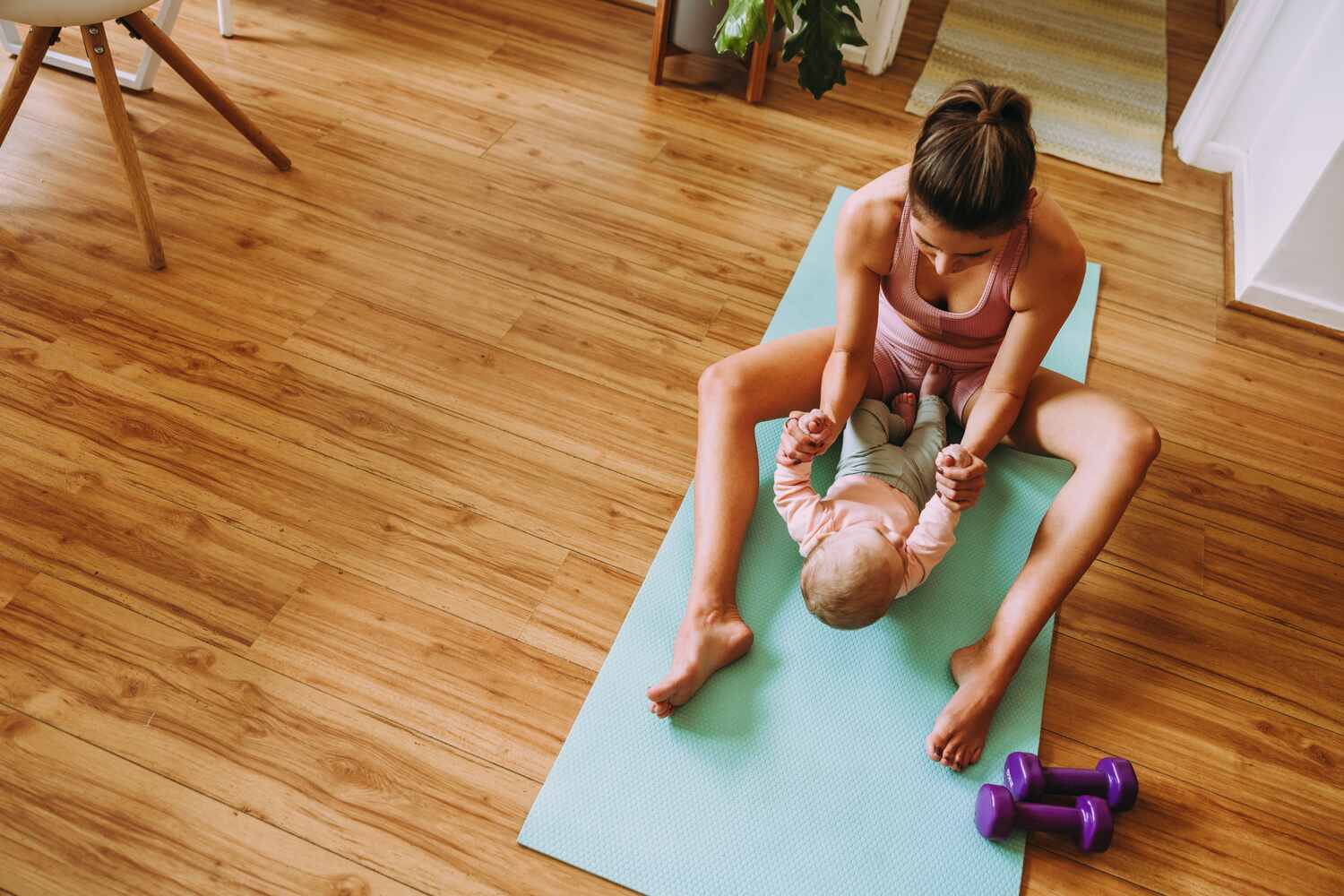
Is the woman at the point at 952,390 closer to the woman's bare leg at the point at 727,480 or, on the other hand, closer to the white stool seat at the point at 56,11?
the woman's bare leg at the point at 727,480

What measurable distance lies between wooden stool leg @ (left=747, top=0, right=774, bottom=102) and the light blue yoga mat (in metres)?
1.32

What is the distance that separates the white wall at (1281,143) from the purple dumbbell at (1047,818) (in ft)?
4.52

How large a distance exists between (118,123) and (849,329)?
1347 millimetres

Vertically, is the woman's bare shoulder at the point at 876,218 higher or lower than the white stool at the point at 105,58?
higher

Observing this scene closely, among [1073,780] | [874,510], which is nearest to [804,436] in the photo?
[874,510]

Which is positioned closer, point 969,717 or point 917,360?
point 969,717

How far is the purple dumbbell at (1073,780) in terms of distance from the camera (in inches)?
50.4

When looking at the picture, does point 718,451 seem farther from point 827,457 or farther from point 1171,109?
point 1171,109

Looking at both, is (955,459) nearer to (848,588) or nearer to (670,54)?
(848,588)

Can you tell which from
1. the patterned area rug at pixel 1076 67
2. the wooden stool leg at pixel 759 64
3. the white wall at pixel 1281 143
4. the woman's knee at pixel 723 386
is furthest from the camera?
the patterned area rug at pixel 1076 67

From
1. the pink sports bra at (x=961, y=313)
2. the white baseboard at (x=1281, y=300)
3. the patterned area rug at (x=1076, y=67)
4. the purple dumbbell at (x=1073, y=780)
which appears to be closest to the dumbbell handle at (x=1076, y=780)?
the purple dumbbell at (x=1073, y=780)

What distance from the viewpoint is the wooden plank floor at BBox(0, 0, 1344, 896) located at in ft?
4.17

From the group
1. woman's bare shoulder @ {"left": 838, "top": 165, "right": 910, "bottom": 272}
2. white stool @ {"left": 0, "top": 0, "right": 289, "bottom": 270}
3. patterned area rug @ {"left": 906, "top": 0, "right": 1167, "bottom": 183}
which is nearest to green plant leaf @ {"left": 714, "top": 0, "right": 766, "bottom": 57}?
patterned area rug @ {"left": 906, "top": 0, "right": 1167, "bottom": 183}

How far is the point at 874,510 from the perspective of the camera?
4.67 feet
